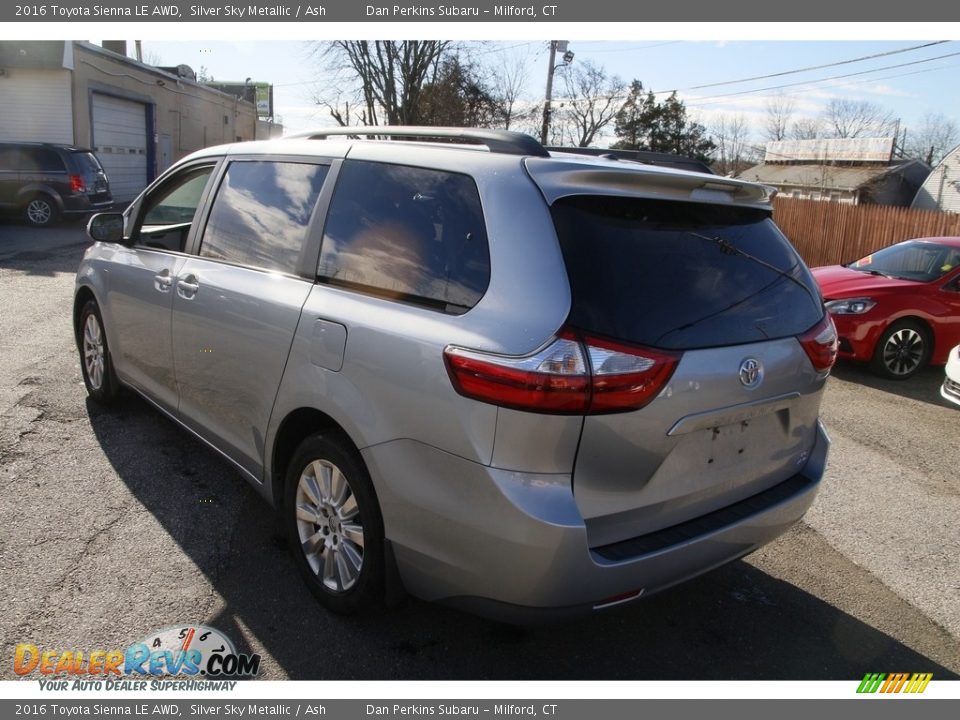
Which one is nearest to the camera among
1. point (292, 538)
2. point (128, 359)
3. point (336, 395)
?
point (336, 395)

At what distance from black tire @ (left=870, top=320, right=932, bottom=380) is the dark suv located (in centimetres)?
1644

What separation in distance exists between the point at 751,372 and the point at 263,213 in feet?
7.57

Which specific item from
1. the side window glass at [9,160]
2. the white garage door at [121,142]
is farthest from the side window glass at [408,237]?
the white garage door at [121,142]

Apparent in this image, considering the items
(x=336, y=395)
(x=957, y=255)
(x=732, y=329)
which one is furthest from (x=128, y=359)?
(x=957, y=255)

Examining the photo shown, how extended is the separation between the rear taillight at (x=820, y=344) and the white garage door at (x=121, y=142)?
24024 millimetres

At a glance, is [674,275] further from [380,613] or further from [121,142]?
[121,142]

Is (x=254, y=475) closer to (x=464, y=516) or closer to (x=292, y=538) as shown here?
(x=292, y=538)

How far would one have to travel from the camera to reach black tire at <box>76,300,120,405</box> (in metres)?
5.03

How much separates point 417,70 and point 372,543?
33.7 m

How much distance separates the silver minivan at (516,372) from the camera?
7.49ft

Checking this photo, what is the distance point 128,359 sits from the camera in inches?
183

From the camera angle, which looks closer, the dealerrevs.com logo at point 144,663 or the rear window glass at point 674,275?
the rear window glass at point 674,275

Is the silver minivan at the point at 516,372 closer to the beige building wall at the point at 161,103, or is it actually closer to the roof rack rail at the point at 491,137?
the roof rack rail at the point at 491,137

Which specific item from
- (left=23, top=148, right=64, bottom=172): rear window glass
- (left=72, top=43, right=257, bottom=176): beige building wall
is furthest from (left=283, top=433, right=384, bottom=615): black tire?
(left=72, top=43, right=257, bottom=176): beige building wall
